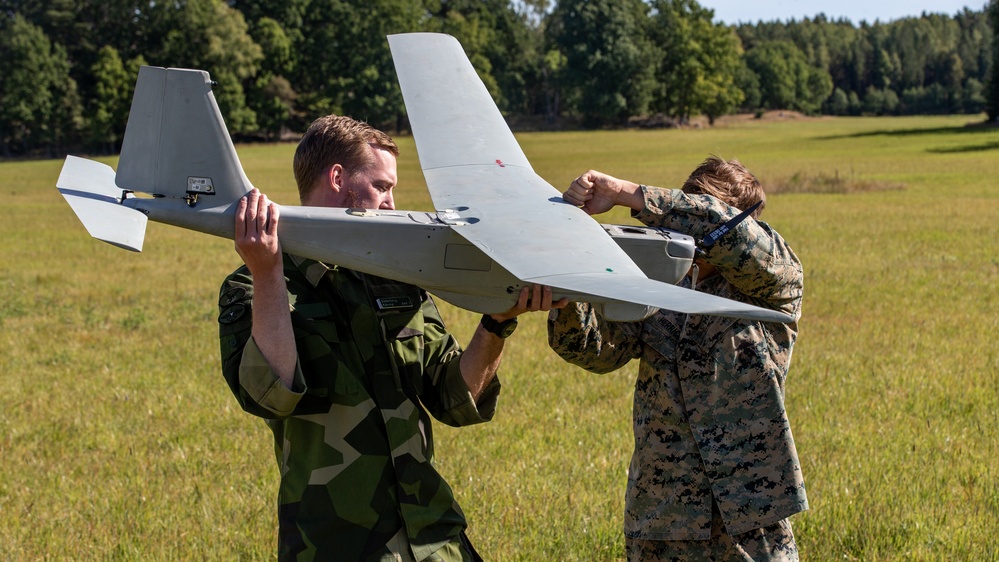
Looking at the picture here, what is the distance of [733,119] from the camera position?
128m

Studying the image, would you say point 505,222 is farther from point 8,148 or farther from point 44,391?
point 8,148

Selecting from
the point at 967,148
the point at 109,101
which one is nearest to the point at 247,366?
the point at 967,148

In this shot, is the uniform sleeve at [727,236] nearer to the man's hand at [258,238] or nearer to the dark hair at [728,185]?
the dark hair at [728,185]

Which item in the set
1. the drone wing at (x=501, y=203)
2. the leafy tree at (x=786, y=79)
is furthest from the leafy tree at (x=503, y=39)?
the drone wing at (x=501, y=203)

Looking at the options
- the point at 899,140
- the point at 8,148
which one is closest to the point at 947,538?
the point at 899,140

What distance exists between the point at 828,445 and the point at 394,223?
495cm

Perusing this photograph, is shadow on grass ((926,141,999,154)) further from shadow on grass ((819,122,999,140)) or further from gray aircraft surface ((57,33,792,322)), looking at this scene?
gray aircraft surface ((57,33,792,322))

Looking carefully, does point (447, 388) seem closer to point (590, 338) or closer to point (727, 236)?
point (590, 338)

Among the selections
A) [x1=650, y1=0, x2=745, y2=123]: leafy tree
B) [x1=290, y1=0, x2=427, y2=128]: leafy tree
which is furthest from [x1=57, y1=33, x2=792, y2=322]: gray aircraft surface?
[x1=650, y1=0, x2=745, y2=123]: leafy tree

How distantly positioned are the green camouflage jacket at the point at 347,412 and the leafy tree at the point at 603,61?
109268 millimetres

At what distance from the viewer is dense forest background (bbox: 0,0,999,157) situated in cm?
8300

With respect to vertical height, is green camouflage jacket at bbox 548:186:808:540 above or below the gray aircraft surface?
below

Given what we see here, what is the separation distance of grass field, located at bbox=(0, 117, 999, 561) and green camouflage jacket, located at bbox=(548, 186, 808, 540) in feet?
5.60

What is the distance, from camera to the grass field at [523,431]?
209 inches
